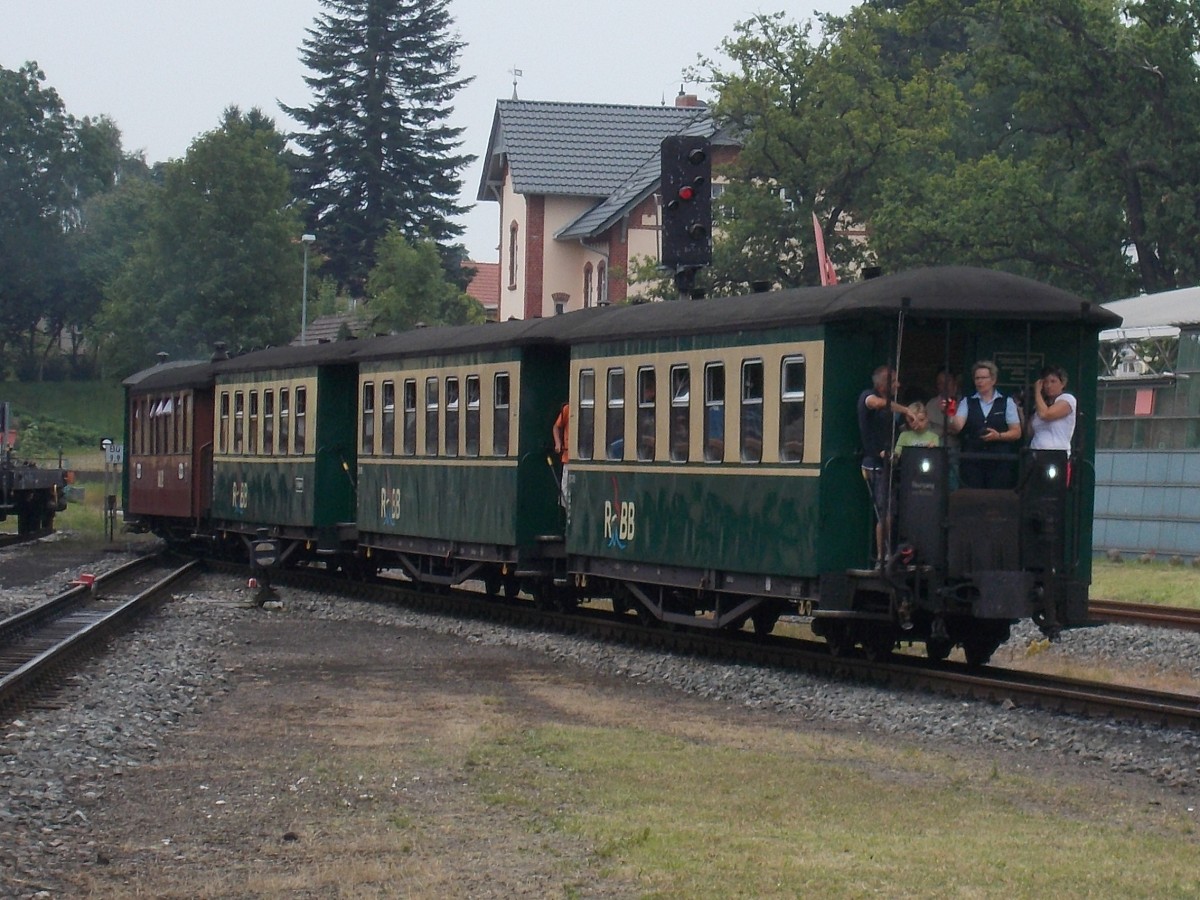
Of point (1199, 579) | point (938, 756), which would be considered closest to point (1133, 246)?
point (1199, 579)

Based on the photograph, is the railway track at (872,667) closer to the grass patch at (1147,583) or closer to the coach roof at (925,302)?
the coach roof at (925,302)

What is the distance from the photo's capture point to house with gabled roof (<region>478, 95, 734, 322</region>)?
52969mm

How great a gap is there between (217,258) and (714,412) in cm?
5255

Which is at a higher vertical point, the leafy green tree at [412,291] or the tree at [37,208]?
the tree at [37,208]

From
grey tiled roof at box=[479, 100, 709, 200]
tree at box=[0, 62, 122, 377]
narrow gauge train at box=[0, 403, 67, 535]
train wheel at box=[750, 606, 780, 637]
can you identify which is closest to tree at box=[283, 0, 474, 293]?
tree at box=[0, 62, 122, 377]

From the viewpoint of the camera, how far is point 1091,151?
1491 inches

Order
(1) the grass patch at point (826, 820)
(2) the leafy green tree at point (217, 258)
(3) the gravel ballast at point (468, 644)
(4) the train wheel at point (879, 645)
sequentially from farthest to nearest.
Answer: (2) the leafy green tree at point (217, 258) → (4) the train wheel at point (879, 645) → (3) the gravel ballast at point (468, 644) → (1) the grass patch at point (826, 820)

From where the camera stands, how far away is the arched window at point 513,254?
57969 mm

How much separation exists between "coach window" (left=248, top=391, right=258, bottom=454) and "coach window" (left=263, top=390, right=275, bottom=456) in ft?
1.25

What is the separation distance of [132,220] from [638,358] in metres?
88.2

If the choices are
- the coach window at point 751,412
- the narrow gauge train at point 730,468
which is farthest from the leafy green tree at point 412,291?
Answer: the coach window at point 751,412

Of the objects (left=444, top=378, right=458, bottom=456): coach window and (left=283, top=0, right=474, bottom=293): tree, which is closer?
(left=444, top=378, right=458, bottom=456): coach window

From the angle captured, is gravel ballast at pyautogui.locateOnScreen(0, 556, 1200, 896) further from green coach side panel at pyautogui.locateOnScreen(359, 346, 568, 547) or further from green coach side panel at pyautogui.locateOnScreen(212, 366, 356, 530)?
green coach side panel at pyautogui.locateOnScreen(212, 366, 356, 530)

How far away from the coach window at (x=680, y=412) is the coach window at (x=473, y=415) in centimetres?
422
